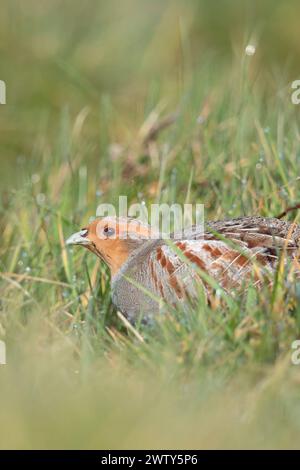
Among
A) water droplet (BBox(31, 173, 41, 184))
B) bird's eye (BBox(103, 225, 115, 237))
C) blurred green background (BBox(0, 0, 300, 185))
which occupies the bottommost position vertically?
bird's eye (BBox(103, 225, 115, 237))

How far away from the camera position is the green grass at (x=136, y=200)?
10.2ft

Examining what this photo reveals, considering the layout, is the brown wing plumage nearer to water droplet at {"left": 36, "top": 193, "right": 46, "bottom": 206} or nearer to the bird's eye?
the bird's eye

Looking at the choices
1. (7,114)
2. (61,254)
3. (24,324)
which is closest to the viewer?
Answer: (24,324)

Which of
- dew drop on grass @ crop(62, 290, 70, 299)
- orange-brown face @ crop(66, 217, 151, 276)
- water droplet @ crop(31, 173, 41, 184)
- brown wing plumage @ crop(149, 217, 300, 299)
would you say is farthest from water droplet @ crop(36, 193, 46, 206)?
brown wing plumage @ crop(149, 217, 300, 299)

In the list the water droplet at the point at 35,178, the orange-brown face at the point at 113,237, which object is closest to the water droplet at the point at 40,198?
the water droplet at the point at 35,178

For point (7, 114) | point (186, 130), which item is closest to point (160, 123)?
point (186, 130)

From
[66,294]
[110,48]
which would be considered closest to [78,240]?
[66,294]

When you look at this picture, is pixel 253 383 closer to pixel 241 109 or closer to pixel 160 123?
pixel 241 109

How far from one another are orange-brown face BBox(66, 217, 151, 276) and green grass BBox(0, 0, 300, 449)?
0.15 metres

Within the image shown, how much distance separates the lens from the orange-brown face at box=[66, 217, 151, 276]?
4543 millimetres

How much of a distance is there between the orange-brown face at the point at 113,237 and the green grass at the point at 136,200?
15 cm

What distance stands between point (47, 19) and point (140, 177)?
3688mm

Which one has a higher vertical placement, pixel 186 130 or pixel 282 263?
pixel 186 130
